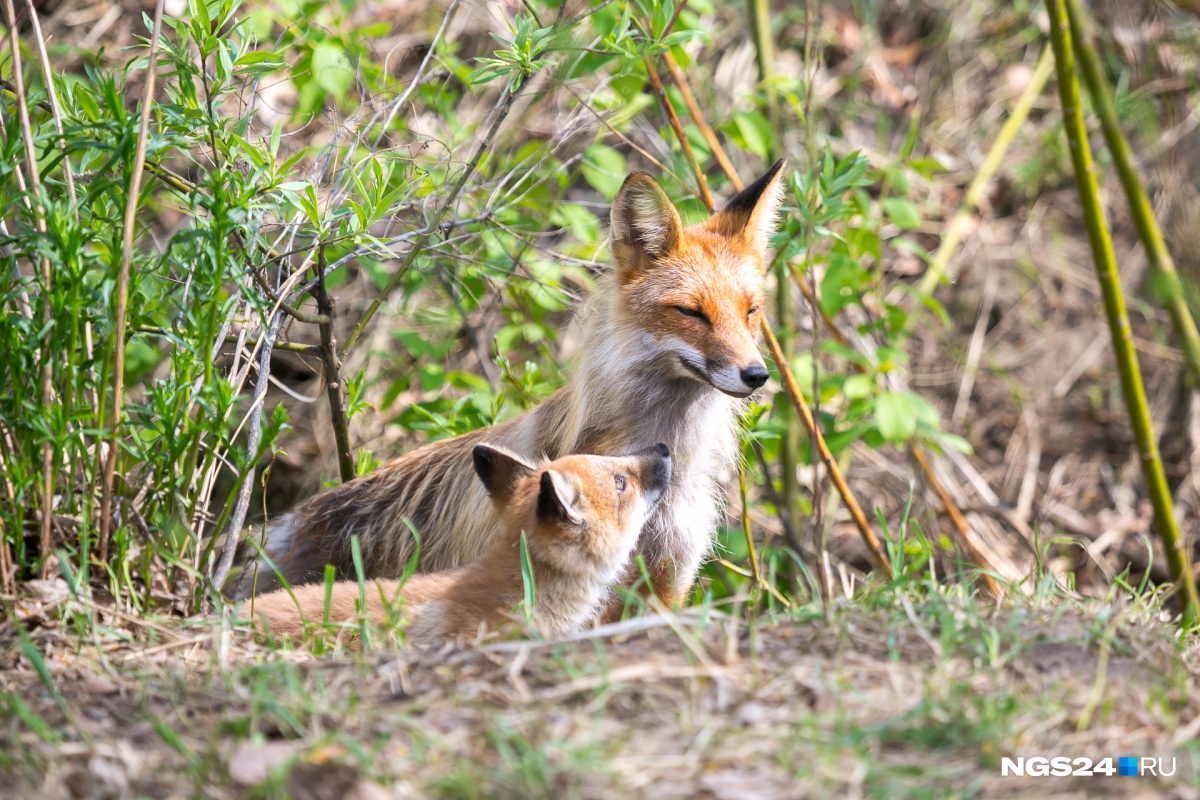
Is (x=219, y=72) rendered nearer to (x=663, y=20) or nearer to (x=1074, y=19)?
(x=663, y=20)

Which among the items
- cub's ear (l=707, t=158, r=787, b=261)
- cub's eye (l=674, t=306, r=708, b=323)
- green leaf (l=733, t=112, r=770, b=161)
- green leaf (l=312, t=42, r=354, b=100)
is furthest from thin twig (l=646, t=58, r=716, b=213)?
green leaf (l=312, t=42, r=354, b=100)

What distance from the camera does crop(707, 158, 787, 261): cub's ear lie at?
Answer: 6094 millimetres

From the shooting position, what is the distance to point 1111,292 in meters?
6.24

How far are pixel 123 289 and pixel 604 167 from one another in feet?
12.4

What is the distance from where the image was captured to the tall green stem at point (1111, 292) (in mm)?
6027

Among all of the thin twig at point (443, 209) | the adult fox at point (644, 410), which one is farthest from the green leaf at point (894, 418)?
the thin twig at point (443, 209)

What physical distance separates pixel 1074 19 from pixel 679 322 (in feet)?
10.4

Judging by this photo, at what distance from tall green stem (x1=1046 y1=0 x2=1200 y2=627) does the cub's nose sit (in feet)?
8.12

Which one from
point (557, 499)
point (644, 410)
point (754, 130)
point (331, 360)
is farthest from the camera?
point (754, 130)

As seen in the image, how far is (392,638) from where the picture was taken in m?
4.12

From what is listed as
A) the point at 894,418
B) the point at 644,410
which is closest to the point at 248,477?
the point at 644,410

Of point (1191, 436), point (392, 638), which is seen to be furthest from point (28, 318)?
point (1191, 436)

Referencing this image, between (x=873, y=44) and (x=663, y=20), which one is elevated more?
(x=873, y=44)

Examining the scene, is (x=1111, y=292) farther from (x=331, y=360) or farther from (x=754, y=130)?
(x=331, y=360)
